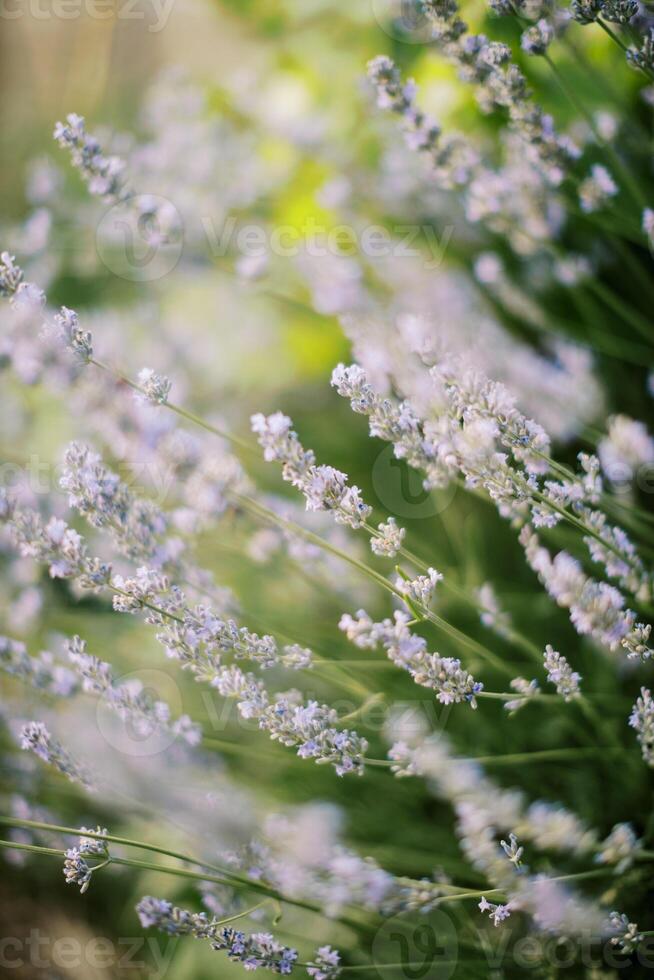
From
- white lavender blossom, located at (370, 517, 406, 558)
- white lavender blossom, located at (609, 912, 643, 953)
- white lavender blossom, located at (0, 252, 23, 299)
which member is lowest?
white lavender blossom, located at (609, 912, 643, 953)

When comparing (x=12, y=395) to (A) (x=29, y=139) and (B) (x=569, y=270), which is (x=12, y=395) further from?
(A) (x=29, y=139)

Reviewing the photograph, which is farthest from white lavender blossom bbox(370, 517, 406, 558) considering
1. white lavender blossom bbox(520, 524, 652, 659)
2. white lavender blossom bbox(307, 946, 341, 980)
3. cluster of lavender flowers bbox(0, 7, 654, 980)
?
white lavender blossom bbox(307, 946, 341, 980)

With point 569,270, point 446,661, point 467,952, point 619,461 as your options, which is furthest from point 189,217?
point 467,952

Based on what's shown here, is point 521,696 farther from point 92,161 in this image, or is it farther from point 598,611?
point 92,161

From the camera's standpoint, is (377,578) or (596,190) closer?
(377,578)

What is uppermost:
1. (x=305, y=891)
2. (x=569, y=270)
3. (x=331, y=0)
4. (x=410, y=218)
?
(x=331, y=0)

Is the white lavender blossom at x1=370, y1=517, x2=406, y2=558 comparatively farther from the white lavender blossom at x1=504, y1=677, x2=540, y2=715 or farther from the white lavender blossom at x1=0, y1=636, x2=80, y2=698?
the white lavender blossom at x1=0, y1=636, x2=80, y2=698

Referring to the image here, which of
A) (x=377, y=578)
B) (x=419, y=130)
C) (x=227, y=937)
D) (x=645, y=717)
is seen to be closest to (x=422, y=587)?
(x=377, y=578)

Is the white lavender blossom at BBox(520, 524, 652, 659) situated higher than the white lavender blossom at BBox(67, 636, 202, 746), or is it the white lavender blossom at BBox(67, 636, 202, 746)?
the white lavender blossom at BBox(520, 524, 652, 659)

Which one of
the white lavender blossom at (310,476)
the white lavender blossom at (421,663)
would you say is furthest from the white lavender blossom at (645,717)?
the white lavender blossom at (310,476)
